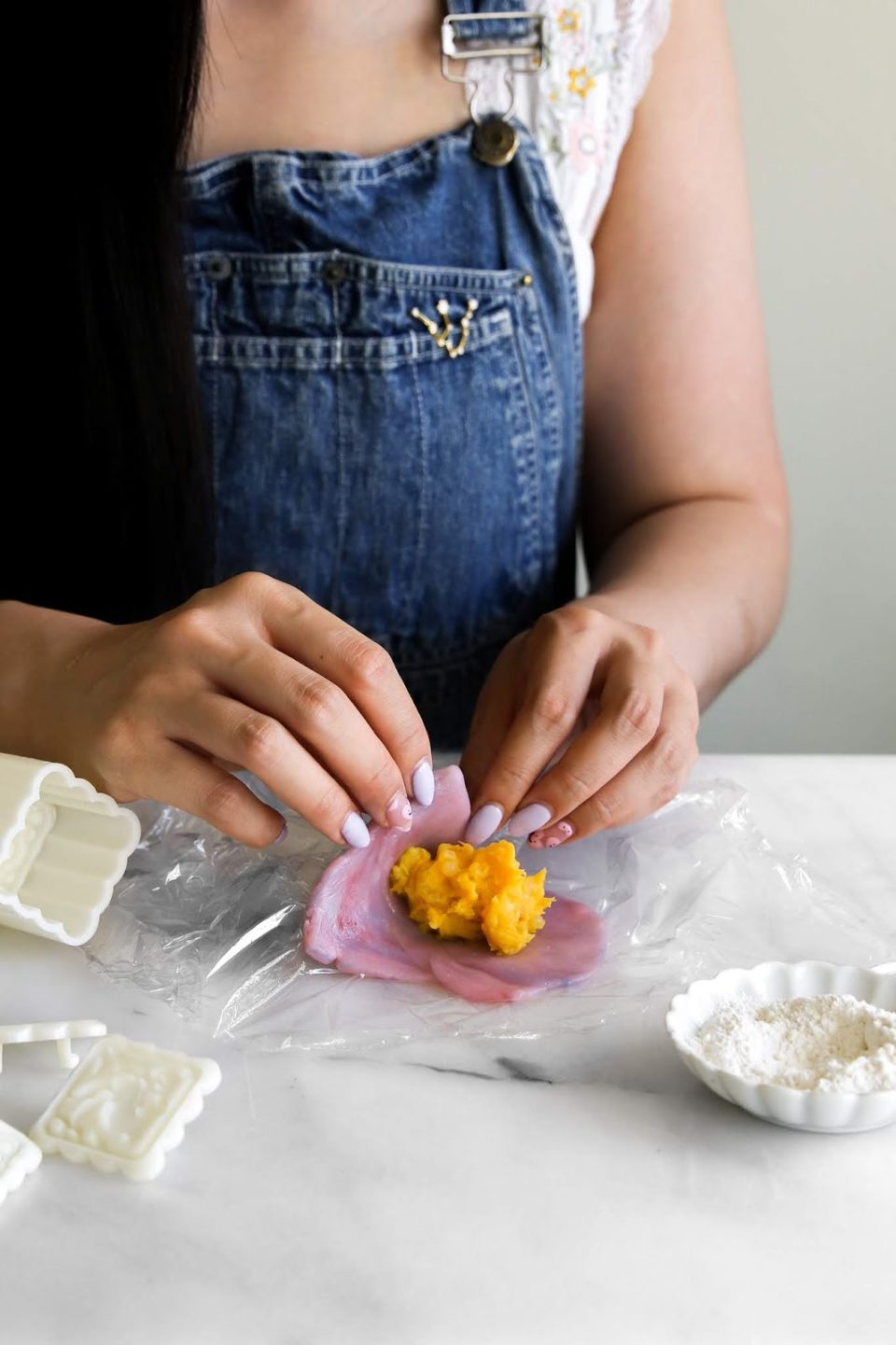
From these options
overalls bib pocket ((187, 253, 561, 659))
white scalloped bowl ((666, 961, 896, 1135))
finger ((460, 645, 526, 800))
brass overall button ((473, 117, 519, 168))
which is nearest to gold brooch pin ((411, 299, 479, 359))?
overalls bib pocket ((187, 253, 561, 659))

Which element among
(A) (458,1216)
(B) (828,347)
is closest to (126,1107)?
(A) (458,1216)

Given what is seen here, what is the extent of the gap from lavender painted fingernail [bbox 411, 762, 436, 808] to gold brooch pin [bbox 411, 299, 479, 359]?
45 cm

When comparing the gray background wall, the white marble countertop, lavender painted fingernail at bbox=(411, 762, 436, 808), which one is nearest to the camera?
the white marble countertop

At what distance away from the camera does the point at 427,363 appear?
3.47 feet

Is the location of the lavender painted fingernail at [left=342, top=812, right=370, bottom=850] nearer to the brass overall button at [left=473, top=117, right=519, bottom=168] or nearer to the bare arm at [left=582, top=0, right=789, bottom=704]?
the bare arm at [left=582, top=0, right=789, bottom=704]

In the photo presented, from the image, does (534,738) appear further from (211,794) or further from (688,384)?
(688,384)

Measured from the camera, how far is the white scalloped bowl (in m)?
0.55

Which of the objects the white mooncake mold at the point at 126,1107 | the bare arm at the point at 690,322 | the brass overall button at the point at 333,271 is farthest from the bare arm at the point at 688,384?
the white mooncake mold at the point at 126,1107

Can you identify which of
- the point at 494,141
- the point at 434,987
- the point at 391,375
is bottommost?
the point at 434,987

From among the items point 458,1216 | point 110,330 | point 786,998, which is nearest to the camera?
point 458,1216

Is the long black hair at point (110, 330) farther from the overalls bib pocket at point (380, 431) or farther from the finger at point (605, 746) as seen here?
the finger at point (605, 746)

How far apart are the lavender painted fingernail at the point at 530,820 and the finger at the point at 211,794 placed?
0.43ft

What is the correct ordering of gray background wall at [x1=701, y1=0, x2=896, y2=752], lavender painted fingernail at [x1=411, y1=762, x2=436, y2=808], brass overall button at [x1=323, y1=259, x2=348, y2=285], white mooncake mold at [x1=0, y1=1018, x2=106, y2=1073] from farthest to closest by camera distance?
gray background wall at [x1=701, y1=0, x2=896, y2=752] < brass overall button at [x1=323, y1=259, x2=348, y2=285] < lavender painted fingernail at [x1=411, y1=762, x2=436, y2=808] < white mooncake mold at [x1=0, y1=1018, x2=106, y2=1073]

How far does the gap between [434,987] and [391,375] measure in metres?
0.53
